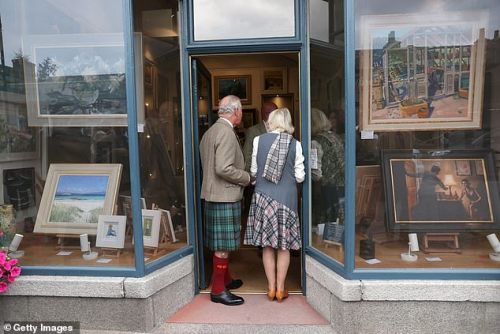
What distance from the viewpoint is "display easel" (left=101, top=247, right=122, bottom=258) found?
2.95m

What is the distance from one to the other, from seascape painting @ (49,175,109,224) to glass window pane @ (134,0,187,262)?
0.45 meters

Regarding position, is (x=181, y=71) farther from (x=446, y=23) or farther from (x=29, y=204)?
(x=446, y=23)

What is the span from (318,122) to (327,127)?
115 mm

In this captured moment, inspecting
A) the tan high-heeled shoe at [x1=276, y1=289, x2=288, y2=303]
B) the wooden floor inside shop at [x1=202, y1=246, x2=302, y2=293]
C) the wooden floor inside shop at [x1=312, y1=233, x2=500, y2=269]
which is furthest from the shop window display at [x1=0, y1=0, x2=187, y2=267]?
A: the wooden floor inside shop at [x1=312, y1=233, x2=500, y2=269]

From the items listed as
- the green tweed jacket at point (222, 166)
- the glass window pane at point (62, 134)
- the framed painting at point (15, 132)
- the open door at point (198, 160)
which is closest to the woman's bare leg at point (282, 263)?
the green tweed jacket at point (222, 166)

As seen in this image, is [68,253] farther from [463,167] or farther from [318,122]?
[463,167]

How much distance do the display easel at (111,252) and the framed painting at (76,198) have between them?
0.20 metres

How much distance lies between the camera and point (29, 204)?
10.5 feet

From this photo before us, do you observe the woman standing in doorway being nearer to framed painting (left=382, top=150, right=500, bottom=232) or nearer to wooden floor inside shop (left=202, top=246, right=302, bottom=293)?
wooden floor inside shop (left=202, top=246, right=302, bottom=293)

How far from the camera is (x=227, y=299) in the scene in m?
3.11

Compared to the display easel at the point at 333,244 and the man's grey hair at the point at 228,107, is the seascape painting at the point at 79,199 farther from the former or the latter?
the display easel at the point at 333,244

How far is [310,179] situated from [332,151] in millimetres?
341

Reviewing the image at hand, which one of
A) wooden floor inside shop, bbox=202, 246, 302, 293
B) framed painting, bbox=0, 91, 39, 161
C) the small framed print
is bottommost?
wooden floor inside shop, bbox=202, 246, 302, 293

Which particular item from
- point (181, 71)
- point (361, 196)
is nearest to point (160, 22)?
point (181, 71)
